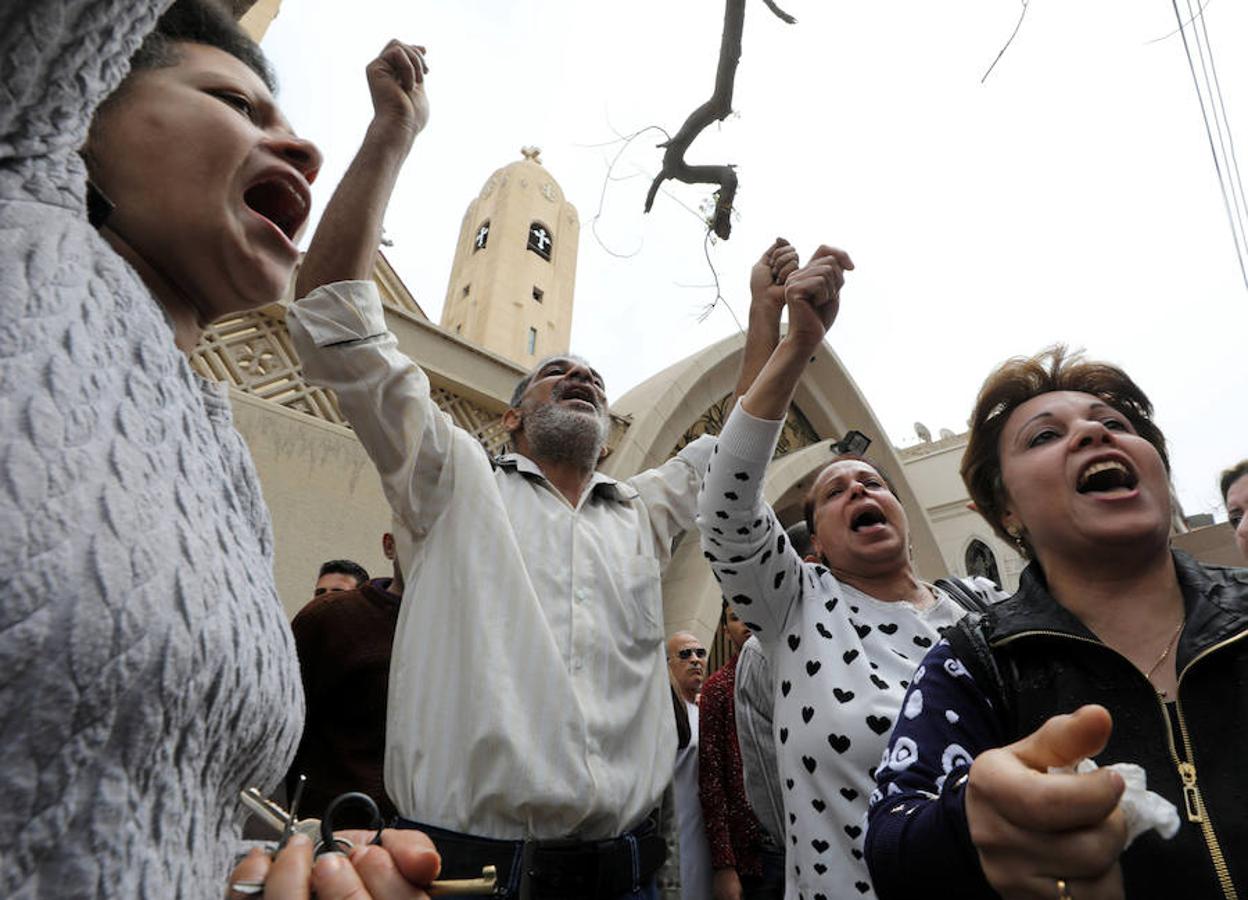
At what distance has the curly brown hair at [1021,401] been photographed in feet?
5.39

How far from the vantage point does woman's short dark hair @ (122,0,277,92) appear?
2.55ft

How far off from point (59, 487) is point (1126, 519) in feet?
4.91

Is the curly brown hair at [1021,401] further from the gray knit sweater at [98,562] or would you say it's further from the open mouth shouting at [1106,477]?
the gray knit sweater at [98,562]

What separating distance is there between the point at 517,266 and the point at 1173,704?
76.2 feet

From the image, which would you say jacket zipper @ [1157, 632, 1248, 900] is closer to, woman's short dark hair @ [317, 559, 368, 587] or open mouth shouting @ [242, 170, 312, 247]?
open mouth shouting @ [242, 170, 312, 247]

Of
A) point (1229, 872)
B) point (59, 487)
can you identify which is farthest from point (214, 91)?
point (1229, 872)

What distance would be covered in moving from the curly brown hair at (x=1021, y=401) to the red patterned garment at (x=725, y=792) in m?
1.53

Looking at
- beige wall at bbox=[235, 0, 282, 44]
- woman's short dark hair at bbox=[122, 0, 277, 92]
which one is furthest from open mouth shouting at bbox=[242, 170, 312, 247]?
beige wall at bbox=[235, 0, 282, 44]

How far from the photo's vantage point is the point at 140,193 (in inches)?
28.0

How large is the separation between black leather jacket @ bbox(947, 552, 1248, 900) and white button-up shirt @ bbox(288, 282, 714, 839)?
2.61 ft

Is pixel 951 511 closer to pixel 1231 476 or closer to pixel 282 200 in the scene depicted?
pixel 1231 476

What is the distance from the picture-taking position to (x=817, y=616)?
194cm

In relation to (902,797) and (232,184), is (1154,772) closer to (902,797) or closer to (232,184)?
(902,797)

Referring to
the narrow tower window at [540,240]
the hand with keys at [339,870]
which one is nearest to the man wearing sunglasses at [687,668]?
the hand with keys at [339,870]
